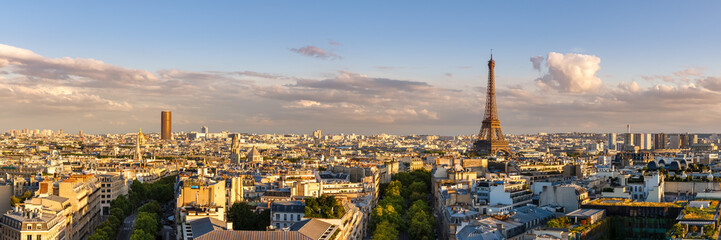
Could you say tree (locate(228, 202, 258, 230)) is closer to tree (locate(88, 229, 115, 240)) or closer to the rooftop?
tree (locate(88, 229, 115, 240))

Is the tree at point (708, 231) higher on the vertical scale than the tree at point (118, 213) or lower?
higher

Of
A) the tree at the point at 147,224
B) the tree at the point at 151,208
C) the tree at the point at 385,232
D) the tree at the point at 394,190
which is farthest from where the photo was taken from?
the tree at the point at 394,190

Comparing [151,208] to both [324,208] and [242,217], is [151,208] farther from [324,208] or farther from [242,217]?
[324,208]

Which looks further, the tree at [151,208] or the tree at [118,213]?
the tree at [151,208]

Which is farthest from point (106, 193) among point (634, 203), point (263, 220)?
point (634, 203)

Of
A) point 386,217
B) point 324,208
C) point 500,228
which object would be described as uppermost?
point 324,208

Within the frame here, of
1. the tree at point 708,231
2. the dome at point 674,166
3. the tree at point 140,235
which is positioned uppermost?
the dome at point 674,166

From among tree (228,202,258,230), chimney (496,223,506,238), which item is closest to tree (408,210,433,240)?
chimney (496,223,506,238)

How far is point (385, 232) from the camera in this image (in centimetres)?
5247

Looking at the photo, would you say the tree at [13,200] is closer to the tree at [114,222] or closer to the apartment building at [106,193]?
the tree at [114,222]

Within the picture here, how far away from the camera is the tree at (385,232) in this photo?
50969 mm

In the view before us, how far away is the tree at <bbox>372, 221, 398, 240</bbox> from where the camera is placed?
5097cm

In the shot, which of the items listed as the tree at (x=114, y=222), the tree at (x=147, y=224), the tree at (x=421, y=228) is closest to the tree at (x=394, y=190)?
the tree at (x=421, y=228)

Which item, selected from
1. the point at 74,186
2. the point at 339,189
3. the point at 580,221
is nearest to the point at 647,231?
the point at 580,221
